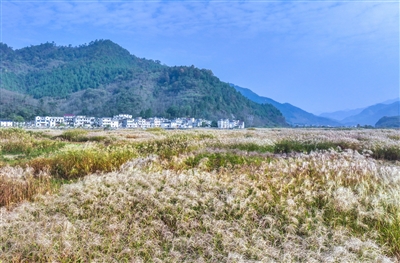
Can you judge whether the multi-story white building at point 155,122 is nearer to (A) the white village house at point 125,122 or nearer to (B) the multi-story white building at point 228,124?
(A) the white village house at point 125,122

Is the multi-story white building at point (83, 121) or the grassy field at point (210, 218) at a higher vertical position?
the multi-story white building at point (83, 121)

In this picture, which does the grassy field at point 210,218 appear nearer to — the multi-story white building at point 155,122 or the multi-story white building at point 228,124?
the multi-story white building at point 155,122

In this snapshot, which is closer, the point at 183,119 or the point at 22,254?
the point at 22,254

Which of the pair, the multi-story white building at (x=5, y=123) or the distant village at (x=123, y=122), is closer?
the multi-story white building at (x=5, y=123)

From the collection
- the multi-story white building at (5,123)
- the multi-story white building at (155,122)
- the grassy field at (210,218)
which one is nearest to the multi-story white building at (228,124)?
the multi-story white building at (155,122)

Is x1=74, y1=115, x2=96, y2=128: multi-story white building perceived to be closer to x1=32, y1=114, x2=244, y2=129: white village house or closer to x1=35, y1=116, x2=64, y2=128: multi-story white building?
x1=32, y1=114, x2=244, y2=129: white village house

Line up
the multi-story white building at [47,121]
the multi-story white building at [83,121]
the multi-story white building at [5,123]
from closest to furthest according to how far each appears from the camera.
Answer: the multi-story white building at [5,123]
the multi-story white building at [47,121]
the multi-story white building at [83,121]

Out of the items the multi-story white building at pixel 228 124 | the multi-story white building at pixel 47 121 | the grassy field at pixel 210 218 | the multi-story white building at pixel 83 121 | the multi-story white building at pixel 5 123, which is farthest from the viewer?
the multi-story white building at pixel 228 124

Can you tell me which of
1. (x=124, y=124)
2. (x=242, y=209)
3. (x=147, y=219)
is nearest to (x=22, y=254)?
→ (x=147, y=219)

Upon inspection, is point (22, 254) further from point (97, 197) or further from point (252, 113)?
point (252, 113)

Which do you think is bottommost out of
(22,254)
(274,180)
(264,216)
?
(22,254)

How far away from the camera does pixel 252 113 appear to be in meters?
199

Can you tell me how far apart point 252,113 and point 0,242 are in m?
200

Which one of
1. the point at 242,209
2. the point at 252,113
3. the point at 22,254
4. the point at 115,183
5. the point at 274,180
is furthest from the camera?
the point at 252,113
